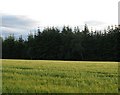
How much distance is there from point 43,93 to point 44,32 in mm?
124492

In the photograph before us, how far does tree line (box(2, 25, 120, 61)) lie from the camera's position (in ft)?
377

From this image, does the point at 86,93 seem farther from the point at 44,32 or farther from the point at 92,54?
the point at 44,32

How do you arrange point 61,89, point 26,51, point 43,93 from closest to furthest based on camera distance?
point 43,93 < point 61,89 < point 26,51

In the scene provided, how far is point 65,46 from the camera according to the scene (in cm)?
12394

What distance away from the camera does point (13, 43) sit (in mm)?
130125

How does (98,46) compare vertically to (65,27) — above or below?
below

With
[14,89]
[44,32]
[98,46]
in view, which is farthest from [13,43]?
[14,89]

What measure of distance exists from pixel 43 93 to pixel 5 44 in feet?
400

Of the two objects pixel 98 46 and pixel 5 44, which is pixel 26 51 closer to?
pixel 5 44

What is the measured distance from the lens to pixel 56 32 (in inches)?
5221

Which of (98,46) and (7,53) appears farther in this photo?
(7,53)

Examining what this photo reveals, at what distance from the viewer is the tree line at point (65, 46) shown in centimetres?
11488

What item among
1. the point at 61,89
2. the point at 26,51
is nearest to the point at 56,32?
the point at 26,51

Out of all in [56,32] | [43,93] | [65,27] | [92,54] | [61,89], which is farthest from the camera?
[65,27]
